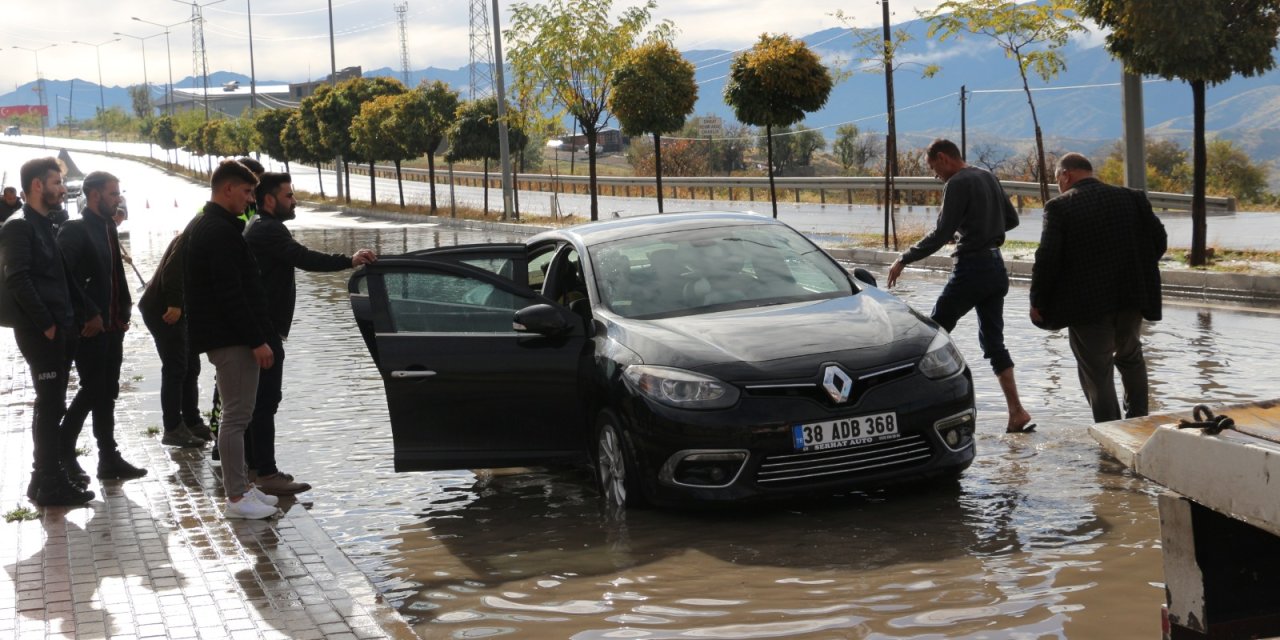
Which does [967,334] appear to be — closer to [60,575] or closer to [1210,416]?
[60,575]

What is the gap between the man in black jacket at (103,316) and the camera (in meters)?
8.71

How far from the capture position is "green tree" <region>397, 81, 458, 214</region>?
183 feet

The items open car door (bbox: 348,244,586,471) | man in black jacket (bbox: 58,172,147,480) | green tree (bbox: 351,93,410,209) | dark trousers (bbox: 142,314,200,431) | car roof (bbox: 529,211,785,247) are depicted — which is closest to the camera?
open car door (bbox: 348,244,586,471)

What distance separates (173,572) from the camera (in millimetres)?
6633

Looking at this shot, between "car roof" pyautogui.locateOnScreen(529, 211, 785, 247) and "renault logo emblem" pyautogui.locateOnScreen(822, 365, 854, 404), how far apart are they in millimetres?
1992

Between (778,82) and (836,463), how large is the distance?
23839 mm

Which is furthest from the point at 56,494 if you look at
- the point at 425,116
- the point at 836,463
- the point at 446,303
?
the point at 425,116

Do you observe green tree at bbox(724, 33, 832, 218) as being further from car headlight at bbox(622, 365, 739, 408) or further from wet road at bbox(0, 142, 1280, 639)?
car headlight at bbox(622, 365, 739, 408)

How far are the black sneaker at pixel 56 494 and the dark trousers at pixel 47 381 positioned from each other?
76 millimetres

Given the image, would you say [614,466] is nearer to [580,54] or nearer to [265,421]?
[265,421]

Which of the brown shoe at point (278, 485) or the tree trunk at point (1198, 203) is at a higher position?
the tree trunk at point (1198, 203)

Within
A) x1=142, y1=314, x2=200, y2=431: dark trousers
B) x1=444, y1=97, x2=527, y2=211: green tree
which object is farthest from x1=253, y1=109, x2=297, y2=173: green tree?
x1=142, y1=314, x2=200, y2=431: dark trousers

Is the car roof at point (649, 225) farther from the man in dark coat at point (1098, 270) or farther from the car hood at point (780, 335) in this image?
the man in dark coat at point (1098, 270)

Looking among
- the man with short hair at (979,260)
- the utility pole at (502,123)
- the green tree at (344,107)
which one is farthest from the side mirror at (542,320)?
the green tree at (344,107)
